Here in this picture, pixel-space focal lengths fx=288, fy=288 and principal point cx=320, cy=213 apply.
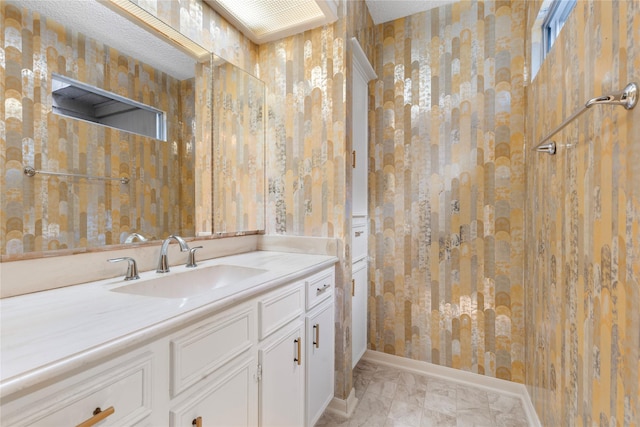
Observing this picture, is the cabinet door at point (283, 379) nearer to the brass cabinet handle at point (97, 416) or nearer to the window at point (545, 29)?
the brass cabinet handle at point (97, 416)

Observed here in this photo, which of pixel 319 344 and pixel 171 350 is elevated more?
pixel 171 350

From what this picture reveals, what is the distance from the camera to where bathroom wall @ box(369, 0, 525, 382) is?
6.36ft

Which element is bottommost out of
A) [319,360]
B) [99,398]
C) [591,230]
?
[319,360]

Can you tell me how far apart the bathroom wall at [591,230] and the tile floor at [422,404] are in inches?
13.9

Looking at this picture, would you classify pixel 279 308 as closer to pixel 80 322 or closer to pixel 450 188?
pixel 80 322

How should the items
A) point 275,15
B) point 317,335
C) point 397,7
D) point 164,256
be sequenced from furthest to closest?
point 397,7 < point 275,15 < point 317,335 < point 164,256

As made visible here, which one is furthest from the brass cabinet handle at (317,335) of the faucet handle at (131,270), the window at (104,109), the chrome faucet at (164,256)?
the window at (104,109)

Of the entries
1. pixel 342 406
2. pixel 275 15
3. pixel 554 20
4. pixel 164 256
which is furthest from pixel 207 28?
pixel 342 406

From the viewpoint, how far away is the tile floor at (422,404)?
1681 millimetres

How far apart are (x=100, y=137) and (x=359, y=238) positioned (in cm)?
160

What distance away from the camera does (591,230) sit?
91cm

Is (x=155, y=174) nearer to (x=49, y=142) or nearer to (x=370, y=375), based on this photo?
(x=49, y=142)

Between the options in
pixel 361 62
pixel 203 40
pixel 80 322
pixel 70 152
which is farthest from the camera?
pixel 361 62

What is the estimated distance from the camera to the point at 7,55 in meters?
0.89
